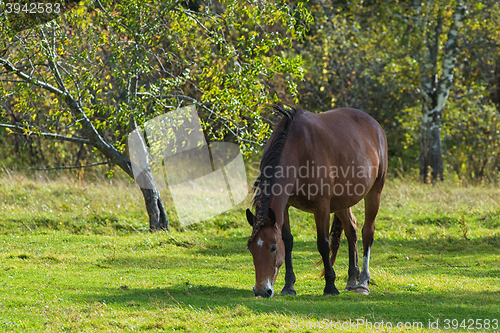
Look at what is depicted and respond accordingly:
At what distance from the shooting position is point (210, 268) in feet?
28.6

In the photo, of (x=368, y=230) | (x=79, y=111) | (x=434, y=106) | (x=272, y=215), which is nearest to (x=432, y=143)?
(x=434, y=106)

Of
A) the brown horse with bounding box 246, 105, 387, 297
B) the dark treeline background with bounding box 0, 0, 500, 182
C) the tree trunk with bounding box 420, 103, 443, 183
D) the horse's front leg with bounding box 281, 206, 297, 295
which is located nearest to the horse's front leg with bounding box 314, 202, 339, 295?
A: the brown horse with bounding box 246, 105, 387, 297

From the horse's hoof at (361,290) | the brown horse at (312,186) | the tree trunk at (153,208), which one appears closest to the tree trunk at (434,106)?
the tree trunk at (153,208)

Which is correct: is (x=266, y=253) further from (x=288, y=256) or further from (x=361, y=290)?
(x=361, y=290)

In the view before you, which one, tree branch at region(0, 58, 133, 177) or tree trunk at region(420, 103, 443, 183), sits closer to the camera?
tree branch at region(0, 58, 133, 177)

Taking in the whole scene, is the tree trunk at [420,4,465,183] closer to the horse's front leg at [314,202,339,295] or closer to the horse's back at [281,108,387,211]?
the horse's back at [281,108,387,211]

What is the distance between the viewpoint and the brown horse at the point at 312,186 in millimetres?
5938

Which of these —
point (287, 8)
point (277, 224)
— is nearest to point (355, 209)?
point (287, 8)

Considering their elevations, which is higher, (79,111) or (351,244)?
(79,111)

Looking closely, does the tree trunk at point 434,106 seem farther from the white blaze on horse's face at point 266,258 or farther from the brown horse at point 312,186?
the white blaze on horse's face at point 266,258

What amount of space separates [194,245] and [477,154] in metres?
12.9

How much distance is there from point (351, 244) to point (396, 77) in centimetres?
1376

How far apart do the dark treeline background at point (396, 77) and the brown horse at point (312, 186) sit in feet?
30.9

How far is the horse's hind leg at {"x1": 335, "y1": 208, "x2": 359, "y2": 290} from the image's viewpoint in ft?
23.9
